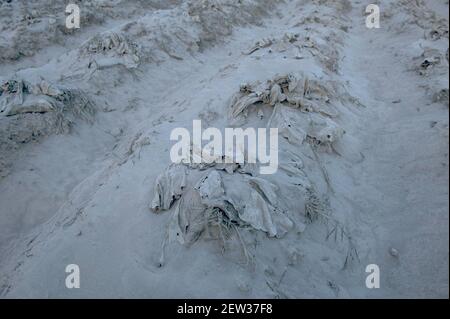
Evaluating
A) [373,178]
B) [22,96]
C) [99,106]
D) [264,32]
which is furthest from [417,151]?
[264,32]

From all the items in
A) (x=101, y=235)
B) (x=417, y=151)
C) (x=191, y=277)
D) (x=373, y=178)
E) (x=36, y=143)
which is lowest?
(x=36, y=143)

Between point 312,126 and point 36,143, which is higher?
point 312,126

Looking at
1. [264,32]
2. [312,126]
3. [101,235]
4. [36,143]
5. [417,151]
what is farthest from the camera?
[264,32]

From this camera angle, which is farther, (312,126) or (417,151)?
(312,126)

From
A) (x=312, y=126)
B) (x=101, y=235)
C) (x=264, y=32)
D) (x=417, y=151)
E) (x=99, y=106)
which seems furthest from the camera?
(x=264, y=32)

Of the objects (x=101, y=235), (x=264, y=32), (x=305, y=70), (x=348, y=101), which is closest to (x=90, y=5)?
(x=264, y=32)

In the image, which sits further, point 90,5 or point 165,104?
point 90,5
